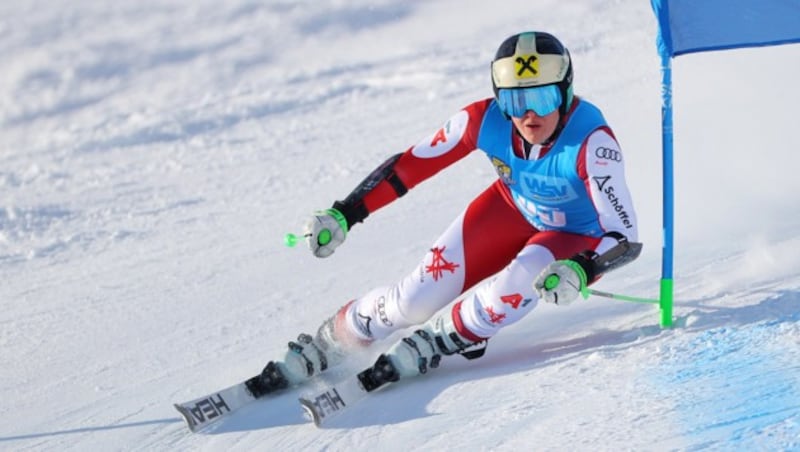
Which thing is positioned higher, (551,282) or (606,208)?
(606,208)

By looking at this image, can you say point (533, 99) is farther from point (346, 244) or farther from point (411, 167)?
point (346, 244)

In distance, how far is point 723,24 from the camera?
422 centimetres

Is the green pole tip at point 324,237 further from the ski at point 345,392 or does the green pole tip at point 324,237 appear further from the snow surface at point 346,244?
the snow surface at point 346,244

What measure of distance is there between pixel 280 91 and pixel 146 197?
3585 mm

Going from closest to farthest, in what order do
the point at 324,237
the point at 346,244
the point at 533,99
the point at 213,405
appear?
the point at 533,99 → the point at 213,405 → the point at 324,237 → the point at 346,244

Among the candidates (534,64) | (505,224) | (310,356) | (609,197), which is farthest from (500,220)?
(310,356)

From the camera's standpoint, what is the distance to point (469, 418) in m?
3.58

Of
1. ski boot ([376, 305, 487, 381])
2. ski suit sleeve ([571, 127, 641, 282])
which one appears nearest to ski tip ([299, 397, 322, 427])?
ski boot ([376, 305, 487, 381])

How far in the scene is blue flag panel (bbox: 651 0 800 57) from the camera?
417 cm

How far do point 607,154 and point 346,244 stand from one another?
10.2 feet

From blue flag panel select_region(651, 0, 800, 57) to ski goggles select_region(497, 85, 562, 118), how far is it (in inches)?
25.9

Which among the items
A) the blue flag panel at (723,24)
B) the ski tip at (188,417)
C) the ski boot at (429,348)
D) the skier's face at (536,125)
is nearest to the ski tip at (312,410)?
the ski boot at (429,348)

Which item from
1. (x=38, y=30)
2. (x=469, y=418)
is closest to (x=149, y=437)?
(x=469, y=418)

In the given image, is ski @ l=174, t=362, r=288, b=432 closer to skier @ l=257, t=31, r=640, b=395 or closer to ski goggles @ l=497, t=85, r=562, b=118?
skier @ l=257, t=31, r=640, b=395
